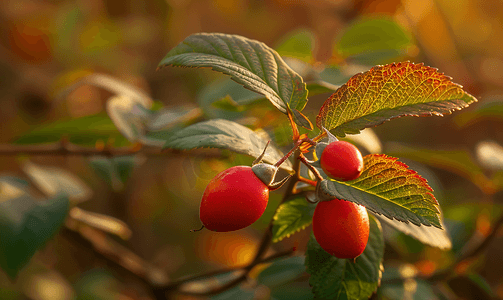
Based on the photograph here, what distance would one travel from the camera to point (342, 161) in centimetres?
30

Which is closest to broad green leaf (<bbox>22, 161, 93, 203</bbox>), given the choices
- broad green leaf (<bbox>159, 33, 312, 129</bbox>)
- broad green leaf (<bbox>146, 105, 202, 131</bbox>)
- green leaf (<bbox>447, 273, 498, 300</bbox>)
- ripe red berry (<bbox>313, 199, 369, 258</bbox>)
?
broad green leaf (<bbox>146, 105, 202, 131</bbox>)

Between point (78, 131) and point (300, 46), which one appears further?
point (300, 46)

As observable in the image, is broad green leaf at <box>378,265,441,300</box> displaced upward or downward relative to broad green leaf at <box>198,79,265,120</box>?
downward

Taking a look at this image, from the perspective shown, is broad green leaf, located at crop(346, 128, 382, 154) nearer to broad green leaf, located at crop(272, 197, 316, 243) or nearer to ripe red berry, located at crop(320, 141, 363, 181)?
broad green leaf, located at crop(272, 197, 316, 243)

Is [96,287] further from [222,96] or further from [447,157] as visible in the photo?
[447,157]

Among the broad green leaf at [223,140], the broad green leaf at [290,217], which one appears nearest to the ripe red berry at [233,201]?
the broad green leaf at [223,140]

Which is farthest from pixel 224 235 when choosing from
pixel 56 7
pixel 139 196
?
pixel 56 7

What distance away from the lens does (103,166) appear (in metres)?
0.83

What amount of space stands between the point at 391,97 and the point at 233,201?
0.21 metres

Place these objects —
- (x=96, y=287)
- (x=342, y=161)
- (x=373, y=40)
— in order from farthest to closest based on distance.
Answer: (x=96, y=287), (x=373, y=40), (x=342, y=161)

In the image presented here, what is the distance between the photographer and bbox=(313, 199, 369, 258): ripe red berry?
33 centimetres

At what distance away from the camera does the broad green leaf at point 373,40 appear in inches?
33.7

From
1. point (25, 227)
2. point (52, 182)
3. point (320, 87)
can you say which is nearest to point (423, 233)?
point (320, 87)

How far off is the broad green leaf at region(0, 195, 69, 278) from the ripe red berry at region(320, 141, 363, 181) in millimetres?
571
